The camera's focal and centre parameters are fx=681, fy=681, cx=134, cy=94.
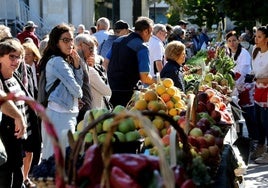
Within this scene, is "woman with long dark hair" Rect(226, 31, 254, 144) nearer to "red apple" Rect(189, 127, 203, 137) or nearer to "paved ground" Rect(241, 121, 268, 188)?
"paved ground" Rect(241, 121, 268, 188)

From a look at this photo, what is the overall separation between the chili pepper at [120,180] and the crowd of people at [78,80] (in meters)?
3.01

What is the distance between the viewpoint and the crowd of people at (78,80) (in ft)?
20.7

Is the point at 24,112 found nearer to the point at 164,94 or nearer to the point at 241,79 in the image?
the point at 164,94

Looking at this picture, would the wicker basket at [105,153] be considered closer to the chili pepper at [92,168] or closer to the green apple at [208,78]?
the chili pepper at [92,168]

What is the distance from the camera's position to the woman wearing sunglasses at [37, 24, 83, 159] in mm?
6730

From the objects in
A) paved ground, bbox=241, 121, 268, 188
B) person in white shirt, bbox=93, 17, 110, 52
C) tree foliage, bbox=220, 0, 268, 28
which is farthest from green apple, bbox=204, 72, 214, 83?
tree foliage, bbox=220, 0, 268, 28

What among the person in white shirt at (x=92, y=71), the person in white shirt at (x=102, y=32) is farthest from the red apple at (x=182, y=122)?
the person in white shirt at (x=102, y=32)

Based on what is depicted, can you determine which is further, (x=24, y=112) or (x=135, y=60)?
(x=135, y=60)

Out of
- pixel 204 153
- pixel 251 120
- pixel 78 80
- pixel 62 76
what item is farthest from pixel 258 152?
pixel 204 153

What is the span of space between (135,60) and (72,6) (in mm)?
25384

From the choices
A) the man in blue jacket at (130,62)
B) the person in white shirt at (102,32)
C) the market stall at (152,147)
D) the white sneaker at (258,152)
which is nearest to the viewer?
the market stall at (152,147)

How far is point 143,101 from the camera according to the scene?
19.6 ft

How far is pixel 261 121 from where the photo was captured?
10211 mm

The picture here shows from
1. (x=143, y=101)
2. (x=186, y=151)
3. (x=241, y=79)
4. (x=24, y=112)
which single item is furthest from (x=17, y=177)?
(x=241, y=79)
